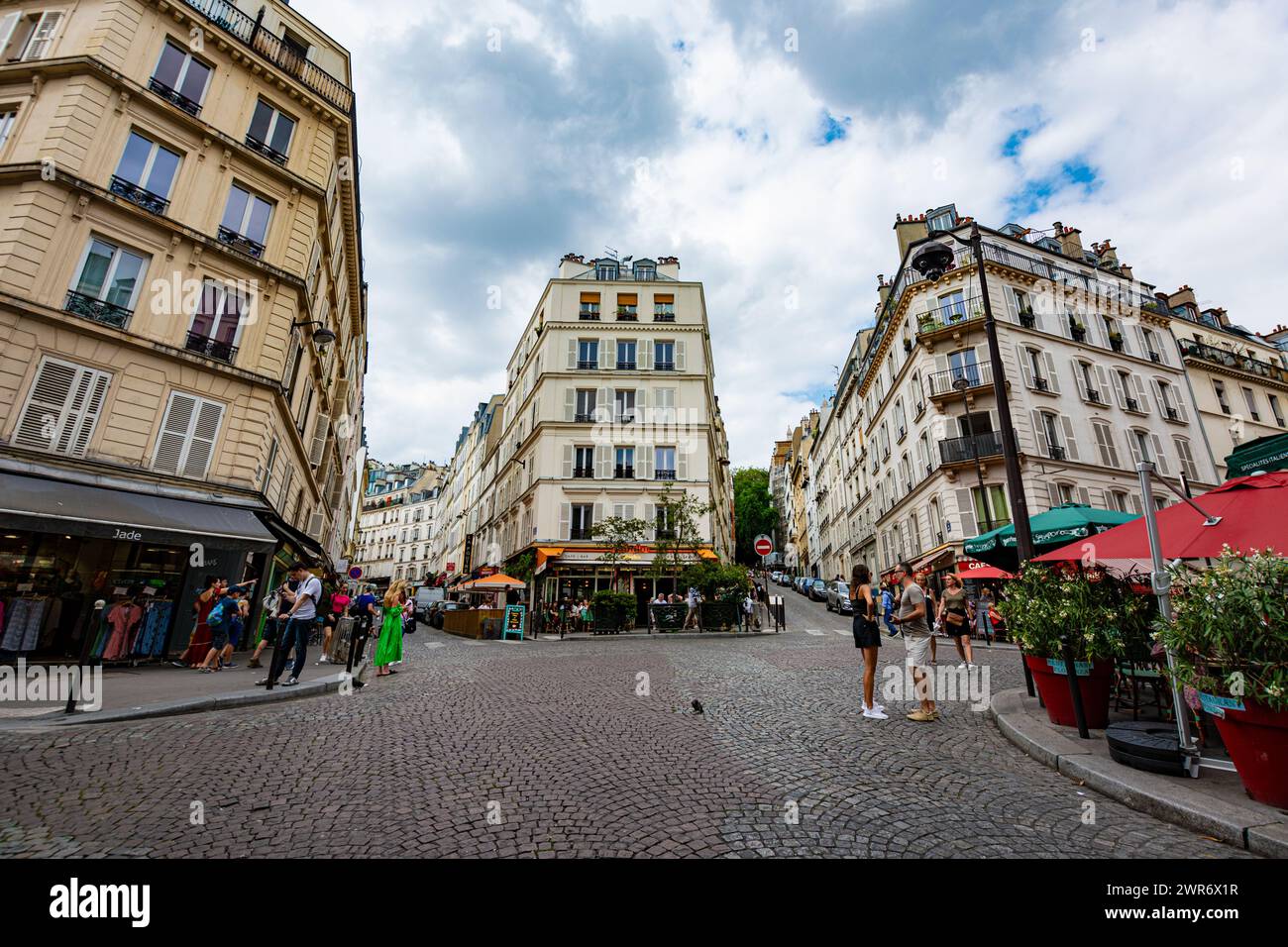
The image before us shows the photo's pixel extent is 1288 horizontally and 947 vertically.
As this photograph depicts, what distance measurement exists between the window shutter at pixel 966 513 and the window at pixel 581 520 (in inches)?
664

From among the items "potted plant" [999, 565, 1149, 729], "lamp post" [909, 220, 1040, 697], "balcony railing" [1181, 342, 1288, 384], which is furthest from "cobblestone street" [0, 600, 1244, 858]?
"balcony railing" [1181, 342, 1288, 384]

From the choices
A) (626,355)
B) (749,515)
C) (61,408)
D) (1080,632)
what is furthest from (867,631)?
(749,515)

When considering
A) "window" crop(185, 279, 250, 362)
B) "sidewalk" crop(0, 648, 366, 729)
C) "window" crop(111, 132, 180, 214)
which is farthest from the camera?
"window" crop(185, 279, 250, 362)

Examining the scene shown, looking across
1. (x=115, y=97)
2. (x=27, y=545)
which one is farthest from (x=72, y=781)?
(x=115, y=97)

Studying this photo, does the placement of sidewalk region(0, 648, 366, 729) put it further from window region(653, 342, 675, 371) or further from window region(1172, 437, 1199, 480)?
window region(1172, 437, 1199, 480)

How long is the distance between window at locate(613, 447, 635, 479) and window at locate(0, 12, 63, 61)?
22.4m

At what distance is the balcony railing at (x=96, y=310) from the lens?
11562 millimetres

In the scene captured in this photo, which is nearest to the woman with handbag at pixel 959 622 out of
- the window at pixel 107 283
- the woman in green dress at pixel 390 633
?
the woman in green dress at pixel 390 633

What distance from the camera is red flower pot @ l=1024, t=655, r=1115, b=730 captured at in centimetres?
538

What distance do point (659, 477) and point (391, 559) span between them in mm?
68156

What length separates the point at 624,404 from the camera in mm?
29719
